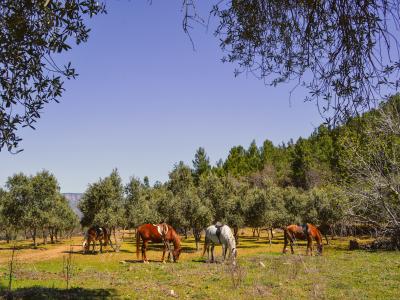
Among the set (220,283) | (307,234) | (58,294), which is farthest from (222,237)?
(58,294)

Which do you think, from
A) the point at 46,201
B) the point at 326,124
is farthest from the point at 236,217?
the point at 326,124

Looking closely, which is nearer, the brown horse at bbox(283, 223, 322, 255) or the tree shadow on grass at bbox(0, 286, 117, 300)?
the tree shadow on grass at bbox(0, 286, 117, 300)

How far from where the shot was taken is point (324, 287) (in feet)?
45.5

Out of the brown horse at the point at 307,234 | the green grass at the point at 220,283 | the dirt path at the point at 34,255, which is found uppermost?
the brown horse at the point at 307,234

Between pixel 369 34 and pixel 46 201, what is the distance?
46.5 metres

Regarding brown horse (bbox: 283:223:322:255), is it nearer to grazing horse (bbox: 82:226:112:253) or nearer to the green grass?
the green grass

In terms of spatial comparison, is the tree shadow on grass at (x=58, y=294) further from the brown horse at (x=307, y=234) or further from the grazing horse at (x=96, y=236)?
the grazing horse at (x=96, y=236)

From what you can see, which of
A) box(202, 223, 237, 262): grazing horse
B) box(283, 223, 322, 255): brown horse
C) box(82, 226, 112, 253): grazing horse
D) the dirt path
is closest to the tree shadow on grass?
box(202, 223, 237, 262): grazing horse

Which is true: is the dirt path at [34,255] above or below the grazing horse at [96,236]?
below

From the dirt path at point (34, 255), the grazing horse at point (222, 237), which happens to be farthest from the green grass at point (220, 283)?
the dirt path at point (34, 255)

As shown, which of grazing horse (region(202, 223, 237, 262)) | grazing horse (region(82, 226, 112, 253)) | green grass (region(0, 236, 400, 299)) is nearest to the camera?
green grass (region(0, 236, 400, 299))

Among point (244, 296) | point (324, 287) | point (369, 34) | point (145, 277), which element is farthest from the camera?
point (145, 277)

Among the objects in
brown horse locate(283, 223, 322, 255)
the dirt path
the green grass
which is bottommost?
the green grass

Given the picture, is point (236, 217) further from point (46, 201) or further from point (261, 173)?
point (261, 173)
